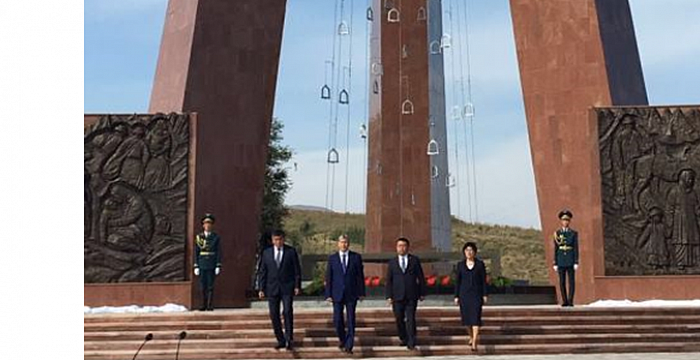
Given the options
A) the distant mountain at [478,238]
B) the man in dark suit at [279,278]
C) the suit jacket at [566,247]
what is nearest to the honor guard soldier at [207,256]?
the man in dark suit at [279,278]

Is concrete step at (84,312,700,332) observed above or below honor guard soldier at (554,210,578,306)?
below

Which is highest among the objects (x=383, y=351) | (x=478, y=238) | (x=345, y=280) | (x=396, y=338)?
(x=478, y=238)

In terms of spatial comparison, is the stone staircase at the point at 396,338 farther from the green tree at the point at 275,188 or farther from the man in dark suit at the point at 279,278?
the green tree at the point at 275,188

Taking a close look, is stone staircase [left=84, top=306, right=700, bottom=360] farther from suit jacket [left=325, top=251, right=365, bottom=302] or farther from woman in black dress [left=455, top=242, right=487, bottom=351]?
suit jacket [left=325, top=251, right=365, bottom=302]

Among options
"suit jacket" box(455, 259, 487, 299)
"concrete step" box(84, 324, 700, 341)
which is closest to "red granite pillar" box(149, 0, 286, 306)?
"concrete step" box(84, 324, 700, 341)

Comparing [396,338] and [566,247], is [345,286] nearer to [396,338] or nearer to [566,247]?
[396,338]

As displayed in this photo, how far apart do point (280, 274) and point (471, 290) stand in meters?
2.00

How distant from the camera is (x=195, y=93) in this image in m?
13.3

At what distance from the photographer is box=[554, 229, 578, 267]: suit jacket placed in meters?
10.7

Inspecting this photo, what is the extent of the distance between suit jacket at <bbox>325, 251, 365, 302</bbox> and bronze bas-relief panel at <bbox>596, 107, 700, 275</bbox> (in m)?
4.70

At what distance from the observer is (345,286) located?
28.4ft

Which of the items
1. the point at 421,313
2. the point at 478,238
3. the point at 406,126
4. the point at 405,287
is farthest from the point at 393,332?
the point at 478,238

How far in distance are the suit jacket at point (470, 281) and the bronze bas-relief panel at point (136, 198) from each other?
448 centimetres
